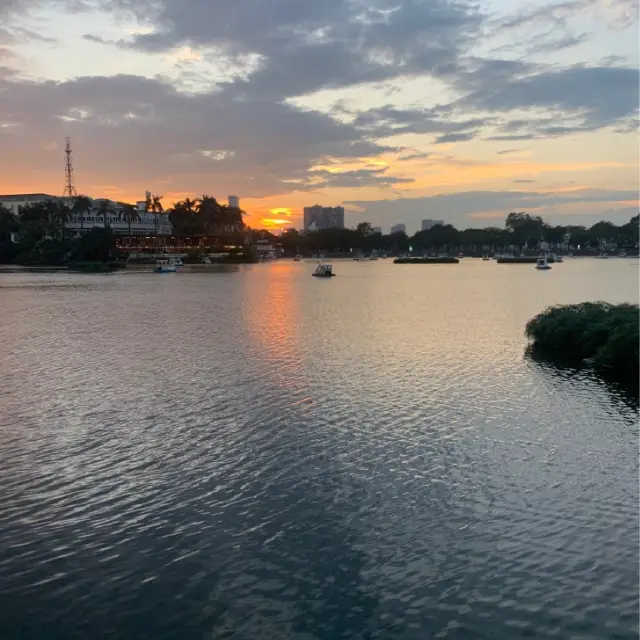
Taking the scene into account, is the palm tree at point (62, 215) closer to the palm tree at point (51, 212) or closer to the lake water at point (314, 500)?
the palm tree at point (51, 212)

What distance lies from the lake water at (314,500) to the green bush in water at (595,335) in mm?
1886

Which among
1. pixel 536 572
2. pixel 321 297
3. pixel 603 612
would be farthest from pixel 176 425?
pixel 321 297

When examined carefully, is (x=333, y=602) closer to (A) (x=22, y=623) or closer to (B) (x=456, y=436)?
(A) (x=22, y=623)

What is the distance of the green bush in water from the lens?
30.9 meters

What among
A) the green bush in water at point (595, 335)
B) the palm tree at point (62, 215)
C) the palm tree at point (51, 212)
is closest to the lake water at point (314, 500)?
the green bush in water at point (595, 335)

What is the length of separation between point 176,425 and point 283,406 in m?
4.51

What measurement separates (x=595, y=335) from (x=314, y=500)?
2588 centimetres

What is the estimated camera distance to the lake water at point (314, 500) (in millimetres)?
10984

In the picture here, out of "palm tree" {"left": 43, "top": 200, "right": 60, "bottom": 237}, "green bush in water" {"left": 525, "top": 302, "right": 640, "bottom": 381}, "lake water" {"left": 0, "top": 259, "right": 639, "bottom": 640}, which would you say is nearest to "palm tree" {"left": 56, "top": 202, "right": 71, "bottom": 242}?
"palm tree" {"left": 43, "top": 200, "right": 60, "bottom": 237}

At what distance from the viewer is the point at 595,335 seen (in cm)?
3550

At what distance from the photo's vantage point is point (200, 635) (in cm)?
1029

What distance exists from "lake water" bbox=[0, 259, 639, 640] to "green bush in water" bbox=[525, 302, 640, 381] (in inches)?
74.2

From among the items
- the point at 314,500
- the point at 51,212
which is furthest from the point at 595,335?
the point at 51,212

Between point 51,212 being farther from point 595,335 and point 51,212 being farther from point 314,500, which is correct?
point 314,500
